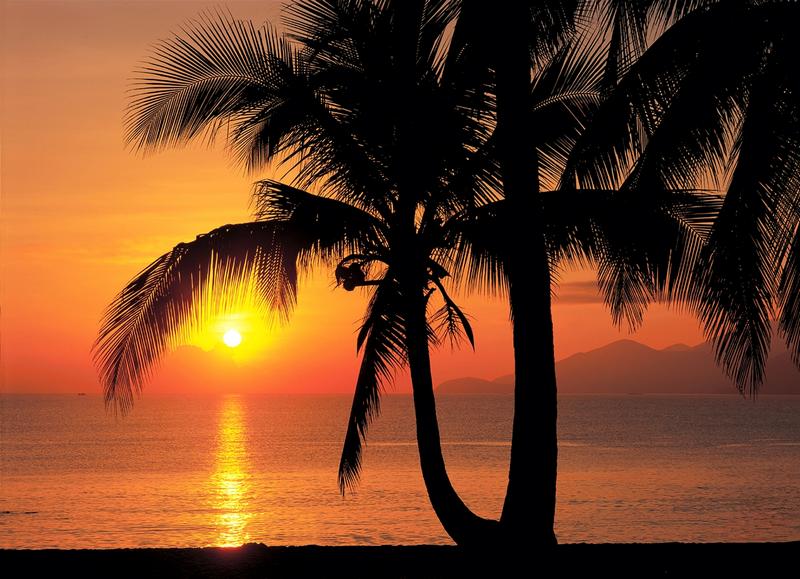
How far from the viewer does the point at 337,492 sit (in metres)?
44.5

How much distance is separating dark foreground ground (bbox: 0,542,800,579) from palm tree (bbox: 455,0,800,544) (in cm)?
50

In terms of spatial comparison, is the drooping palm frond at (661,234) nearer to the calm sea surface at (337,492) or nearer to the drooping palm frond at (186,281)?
the drooping palm frond at (186,281)

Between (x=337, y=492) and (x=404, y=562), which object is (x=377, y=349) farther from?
(x=337, y=492)

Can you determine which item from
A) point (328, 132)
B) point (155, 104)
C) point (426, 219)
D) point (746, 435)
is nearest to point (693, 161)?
point (426, 219)

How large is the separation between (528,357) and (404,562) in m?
2.45

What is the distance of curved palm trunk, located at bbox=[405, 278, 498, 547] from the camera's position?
10.7 meters

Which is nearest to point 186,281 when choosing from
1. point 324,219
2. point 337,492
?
point 324,219

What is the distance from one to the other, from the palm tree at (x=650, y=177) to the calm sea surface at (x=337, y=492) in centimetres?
2091

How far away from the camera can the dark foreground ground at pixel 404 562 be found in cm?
940

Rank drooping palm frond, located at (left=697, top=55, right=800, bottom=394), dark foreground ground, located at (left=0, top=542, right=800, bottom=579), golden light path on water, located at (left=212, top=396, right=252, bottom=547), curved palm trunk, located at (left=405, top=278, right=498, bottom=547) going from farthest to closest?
1. golden light path on water, located at (left=212, top=396, right=252, bottom=547)
2. curved palm trunk, located at (left=405, top=278, right=498, bottom=547)
3. dark foreground ground, located at (left=0, top=542, right=800, bottom=579)
4. drooping palm frond, located at (left=697, top=55, right=800, bottom=394)

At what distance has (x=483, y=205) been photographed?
10586 mm

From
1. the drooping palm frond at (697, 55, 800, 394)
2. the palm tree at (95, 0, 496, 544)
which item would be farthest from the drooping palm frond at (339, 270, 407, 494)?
the drooping palm frond at (697, 55, 800, 394)

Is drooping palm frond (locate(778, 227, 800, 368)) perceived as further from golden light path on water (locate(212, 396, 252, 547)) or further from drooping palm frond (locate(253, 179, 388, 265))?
golden light path on water (locate(212, 396, 252, 547))

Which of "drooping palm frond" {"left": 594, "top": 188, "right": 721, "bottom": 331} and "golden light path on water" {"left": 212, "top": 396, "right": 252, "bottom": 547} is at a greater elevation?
"drooping palm frond" {"left": 594, "top": 188, "right": 721, "bottom": 331}
